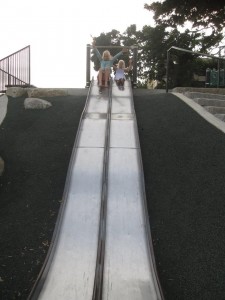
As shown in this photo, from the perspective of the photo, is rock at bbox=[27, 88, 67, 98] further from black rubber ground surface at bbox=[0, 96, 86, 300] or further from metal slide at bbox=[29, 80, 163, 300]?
metal slide at bbox=[29, 80, 163, 300]

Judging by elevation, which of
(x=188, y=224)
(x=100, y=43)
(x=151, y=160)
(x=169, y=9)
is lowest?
(x=188, y=224)

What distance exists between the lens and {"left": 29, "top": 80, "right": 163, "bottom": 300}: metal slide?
15.3 ft

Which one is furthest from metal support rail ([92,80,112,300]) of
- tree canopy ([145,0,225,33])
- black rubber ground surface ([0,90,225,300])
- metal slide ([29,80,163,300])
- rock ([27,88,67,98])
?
tree canopy ([145,0,225,33])

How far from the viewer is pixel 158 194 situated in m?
6.88

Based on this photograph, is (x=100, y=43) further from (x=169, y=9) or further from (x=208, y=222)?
(x=208, y=222)

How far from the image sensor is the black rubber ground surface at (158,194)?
5039 mm

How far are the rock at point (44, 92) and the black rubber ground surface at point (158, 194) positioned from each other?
2565 millimetres

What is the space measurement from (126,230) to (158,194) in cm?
125

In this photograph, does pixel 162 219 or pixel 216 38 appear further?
pixel 216 38

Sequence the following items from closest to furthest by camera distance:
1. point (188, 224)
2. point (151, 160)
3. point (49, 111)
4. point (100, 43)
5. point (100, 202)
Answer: point (188, 224), point (100, 202), point (151, 160), point (49, 111), point (100, 43)

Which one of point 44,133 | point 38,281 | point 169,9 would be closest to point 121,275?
point 38,281

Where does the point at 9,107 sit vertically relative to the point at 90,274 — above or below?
above

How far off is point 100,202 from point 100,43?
38.3 metres

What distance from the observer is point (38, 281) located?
4.73m
